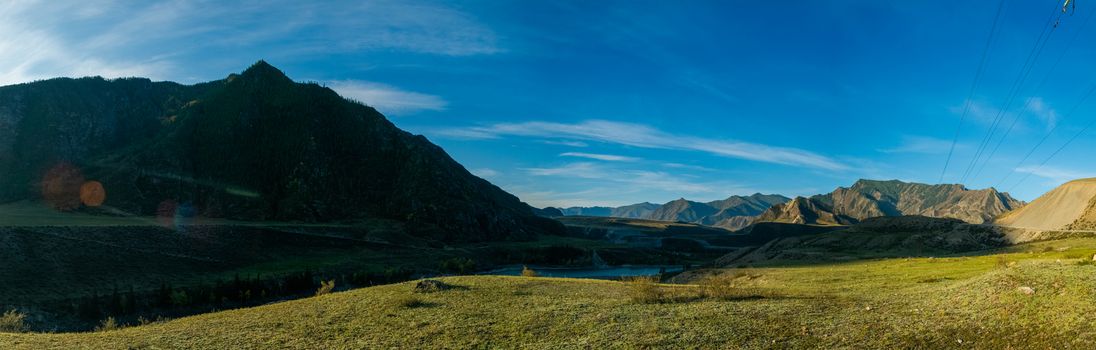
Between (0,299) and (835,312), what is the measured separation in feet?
274

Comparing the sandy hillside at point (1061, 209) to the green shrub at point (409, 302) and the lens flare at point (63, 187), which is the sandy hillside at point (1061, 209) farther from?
the lens flare at point (63, 187)

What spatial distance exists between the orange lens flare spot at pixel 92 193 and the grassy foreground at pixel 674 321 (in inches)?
7035

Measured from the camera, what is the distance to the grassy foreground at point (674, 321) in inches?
733

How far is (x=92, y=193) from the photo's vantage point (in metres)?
170

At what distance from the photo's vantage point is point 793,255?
3701 inches

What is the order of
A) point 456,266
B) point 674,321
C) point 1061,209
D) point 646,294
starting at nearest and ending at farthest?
point 674,321 → point 646,294 → point 1061,209 → point 456,266

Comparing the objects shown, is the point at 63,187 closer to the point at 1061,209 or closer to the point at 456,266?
the point at 456,266

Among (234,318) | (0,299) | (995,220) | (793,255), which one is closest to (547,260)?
(793,255)

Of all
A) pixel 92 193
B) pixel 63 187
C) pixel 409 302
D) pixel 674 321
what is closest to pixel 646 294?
pixel 674 321

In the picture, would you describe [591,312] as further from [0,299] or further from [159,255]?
[159,255]

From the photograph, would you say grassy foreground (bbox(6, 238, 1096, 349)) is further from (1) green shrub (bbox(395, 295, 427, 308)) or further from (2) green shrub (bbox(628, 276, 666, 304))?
(2) green shrub (bbox(628, 276, 666, 304))

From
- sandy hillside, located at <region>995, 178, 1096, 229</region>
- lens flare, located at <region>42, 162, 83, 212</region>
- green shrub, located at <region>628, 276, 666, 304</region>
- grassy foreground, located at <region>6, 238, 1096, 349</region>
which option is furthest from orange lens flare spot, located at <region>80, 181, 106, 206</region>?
sandy hillside, located at <region>995, 178, 1096, 229</region>

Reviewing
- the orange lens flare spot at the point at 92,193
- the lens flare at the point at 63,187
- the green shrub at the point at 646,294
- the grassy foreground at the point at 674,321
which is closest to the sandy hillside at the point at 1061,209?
the grassy foreground at the point at 674,321

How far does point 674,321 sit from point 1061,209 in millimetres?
105450
